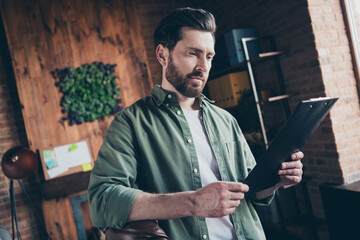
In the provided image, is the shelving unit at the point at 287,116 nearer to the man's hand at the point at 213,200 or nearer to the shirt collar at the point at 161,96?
the shirt collar at the point at 161,96

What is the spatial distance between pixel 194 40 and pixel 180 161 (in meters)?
0.51

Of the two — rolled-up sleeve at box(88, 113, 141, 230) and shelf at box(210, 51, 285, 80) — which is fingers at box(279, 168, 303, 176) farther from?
shelf at box(210, 51, 285, 80)

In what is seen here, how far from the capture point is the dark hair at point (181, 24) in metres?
1.18

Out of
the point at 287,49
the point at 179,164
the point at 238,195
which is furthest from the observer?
the point at 287,49

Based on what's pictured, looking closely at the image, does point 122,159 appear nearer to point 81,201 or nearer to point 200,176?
point 200,176

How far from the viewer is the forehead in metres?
1.16

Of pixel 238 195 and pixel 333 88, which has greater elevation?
pixel 333 88

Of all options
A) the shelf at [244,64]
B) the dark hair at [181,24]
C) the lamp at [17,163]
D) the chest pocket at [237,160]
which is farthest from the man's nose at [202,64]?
the lamp at [17,163]

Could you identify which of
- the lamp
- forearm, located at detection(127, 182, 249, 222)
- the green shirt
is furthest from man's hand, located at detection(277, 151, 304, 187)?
the lamp

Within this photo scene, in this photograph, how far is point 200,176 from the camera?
109 cm

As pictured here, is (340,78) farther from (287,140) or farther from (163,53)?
(163,53)

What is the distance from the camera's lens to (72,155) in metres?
3.16

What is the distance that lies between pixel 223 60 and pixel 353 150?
167cm

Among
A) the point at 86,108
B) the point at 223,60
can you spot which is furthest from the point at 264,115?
the point at 86,108
